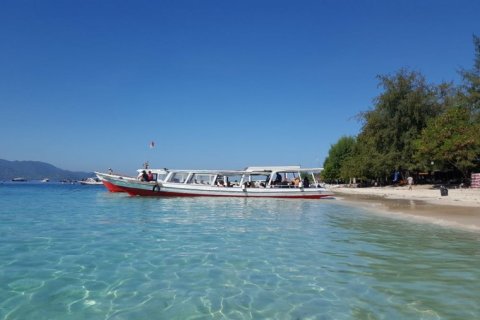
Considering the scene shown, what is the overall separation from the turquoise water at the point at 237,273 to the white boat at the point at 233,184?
19.7 metres

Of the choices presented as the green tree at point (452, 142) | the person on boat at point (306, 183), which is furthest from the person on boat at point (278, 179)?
the green tree at point (452, 142)

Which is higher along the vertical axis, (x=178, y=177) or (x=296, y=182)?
(x=178, y=177)

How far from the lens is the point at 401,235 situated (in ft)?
46.3

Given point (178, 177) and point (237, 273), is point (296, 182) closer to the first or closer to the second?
point (178, 177)

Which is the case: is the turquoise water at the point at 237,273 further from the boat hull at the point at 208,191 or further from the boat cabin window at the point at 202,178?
the boat cabin window at the point at 202,178

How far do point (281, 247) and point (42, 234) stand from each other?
26.3 feet

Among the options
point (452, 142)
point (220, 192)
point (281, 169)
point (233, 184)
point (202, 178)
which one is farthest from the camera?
point (452, 142)

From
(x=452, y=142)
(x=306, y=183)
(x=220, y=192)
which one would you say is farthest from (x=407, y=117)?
(x=220, y=192)

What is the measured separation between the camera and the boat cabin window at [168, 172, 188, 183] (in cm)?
3641

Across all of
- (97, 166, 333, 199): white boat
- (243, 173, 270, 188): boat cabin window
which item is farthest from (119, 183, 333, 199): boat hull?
(243, 173, 270, 188): boat cabin window

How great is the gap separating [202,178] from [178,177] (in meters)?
2.12

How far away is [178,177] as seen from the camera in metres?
36.8

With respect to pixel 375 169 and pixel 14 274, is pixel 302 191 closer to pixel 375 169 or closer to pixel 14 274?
pixel 375 169

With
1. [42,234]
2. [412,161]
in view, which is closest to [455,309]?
[42,234]
